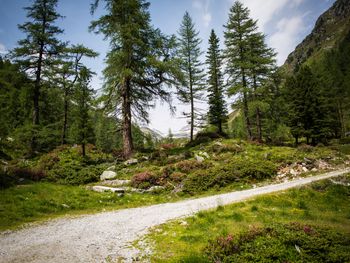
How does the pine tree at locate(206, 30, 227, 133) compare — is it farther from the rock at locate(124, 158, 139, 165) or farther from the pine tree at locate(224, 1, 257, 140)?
the rock at locate(124, 158, 139, 165)

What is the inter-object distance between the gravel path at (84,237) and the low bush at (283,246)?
2380 mm

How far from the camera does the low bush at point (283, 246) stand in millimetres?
4721

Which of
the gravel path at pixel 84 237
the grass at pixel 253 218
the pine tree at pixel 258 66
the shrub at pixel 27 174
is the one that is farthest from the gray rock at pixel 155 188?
the pine tree at pixel 258 66

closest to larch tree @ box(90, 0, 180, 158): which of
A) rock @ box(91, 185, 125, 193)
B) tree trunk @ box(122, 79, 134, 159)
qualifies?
tree trunk @ box(122, 79, 134, 159)

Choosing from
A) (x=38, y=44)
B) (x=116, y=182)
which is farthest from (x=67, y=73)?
(x=116, y=182)

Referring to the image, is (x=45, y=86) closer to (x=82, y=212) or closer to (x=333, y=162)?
(x=82, y=212)

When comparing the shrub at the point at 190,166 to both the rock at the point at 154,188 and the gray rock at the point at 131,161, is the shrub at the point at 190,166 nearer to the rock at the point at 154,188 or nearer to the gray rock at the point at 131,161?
the rock at the point at 154,188

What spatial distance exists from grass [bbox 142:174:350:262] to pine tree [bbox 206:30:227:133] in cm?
2275

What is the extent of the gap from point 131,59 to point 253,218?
16.9m

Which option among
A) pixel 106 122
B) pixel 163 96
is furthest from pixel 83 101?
pixel 163 96

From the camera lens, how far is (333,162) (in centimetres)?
1773

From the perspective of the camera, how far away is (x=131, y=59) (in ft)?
64.1

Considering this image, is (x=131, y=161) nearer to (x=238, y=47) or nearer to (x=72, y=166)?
(x=72, y=166)

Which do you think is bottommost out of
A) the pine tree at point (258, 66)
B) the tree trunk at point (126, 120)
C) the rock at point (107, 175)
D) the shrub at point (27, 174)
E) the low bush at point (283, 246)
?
the low bush at point (283, 246)
